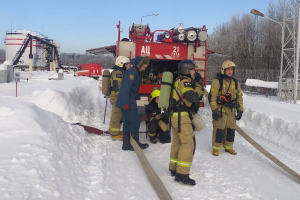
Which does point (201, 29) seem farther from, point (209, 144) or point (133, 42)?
point (209, 144)

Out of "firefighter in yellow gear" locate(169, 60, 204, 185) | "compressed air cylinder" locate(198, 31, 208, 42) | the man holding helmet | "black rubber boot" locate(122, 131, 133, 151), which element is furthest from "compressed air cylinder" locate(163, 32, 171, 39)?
"firefighter in yellow gear" locate(169, 60, 204, 185)

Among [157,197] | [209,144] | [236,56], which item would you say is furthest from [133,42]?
[236,56]

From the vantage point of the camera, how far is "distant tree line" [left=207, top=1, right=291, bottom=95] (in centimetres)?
2900

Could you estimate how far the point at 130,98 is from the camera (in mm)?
5559

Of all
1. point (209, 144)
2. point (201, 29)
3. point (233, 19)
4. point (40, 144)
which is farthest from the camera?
point (233, 19)

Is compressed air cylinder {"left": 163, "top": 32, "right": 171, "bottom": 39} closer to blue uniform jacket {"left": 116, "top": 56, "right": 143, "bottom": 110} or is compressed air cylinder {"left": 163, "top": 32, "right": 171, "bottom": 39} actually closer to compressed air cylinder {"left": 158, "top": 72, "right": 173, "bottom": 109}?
blue uniform jacket {"left": 116, "top": 56, "right": 143, "bottom": 110}

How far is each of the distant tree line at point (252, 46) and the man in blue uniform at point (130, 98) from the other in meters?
23.0

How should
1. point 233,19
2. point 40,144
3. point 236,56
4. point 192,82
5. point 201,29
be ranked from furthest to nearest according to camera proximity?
1. point 233,19
2. point 236,56
3. point 201,29
4. point 192,82
5. point 40,144

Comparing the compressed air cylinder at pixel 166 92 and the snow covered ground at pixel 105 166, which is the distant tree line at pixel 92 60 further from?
the compressed air cylinder at pixel 166 92

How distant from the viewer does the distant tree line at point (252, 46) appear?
29000mm

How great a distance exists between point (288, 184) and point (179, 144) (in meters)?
1.72

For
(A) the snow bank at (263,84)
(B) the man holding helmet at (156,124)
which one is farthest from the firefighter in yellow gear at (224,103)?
(A) the snow bank at (263,84)

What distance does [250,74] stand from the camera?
92.4 feet

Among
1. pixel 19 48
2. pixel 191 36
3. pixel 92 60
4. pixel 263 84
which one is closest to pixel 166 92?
pixel 191 36
